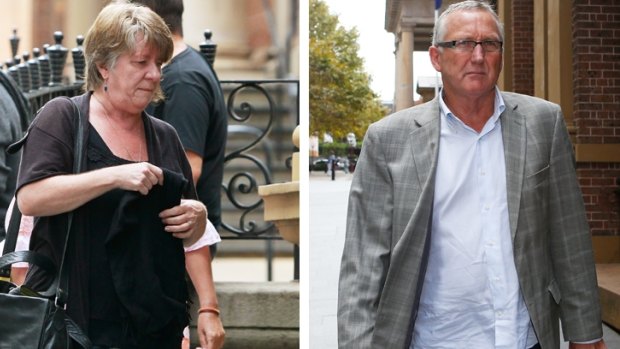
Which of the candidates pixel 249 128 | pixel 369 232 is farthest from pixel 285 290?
pixel 369 232

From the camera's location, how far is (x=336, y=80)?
30.2 m

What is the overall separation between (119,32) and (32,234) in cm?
63

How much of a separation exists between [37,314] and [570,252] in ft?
5.17

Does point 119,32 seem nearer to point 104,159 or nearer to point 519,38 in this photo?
point 104,159

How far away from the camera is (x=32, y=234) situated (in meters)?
2.70

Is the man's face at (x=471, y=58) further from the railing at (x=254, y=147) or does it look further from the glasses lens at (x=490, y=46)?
the railing at (x=254, y=147)

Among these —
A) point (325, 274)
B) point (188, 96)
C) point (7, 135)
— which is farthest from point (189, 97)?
point (325, 274)

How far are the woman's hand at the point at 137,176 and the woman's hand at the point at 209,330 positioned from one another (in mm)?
593

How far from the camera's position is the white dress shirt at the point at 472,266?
9.33 feet

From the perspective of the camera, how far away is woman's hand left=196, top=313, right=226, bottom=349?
3.10 m

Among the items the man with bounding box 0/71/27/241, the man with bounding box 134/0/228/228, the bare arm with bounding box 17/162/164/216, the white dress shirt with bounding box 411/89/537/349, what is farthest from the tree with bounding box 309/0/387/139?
Answer: the bare arm with bounding box 17/162/164/216

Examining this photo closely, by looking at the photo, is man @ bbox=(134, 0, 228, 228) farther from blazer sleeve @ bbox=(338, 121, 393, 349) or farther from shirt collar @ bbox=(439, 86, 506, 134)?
shirt collar @ bbox=(439, 86, 506, 134)

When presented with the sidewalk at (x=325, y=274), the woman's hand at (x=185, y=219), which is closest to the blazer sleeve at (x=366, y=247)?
the woman's hand at (x=185, y=219)

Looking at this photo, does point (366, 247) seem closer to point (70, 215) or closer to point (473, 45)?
point (473, 45)
